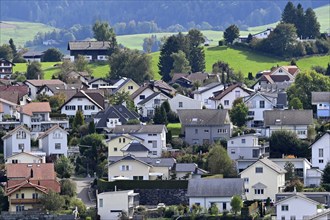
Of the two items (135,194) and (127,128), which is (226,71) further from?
(135,194)

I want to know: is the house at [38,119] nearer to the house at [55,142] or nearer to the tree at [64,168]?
the house at [55,142]

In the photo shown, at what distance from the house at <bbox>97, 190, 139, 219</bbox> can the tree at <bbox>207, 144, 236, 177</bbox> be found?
16.9ft

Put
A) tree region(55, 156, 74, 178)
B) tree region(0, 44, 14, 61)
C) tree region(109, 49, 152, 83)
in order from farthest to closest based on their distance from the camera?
tree region(0, 44, 14, 61), tree region(109, 49, 152, 83), tree region(55, 156, 74, 178)

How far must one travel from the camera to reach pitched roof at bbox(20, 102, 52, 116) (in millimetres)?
64938

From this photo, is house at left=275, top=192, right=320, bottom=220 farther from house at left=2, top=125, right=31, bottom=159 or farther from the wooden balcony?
house at left=2, top=125, right=31, bottom=159

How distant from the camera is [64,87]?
7531 centimetres

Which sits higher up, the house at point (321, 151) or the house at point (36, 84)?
the house at point (36, 84)

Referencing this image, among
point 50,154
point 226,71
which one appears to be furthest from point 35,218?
point 226,71

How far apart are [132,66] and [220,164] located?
27.2 metres

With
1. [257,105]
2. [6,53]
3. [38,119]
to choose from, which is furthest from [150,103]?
[6,53]

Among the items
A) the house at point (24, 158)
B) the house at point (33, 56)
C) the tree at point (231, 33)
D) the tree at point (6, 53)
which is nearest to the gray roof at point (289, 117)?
the house at point (24, 158)

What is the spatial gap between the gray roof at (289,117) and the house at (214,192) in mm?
9547

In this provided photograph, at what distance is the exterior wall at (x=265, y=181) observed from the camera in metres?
54.3

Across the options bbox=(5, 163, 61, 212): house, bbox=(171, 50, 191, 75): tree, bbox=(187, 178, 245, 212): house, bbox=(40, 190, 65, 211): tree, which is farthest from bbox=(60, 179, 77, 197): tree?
bbox=(171, 50, 191, 75): tree
